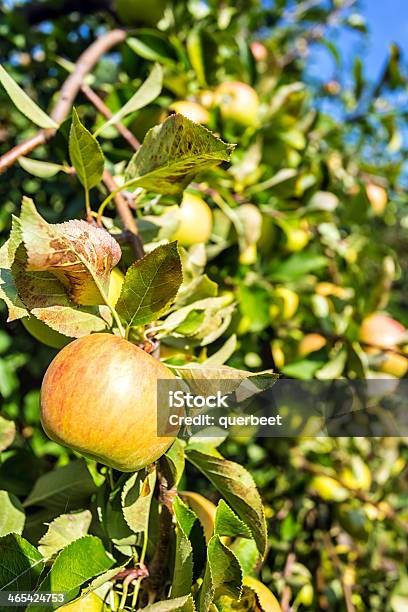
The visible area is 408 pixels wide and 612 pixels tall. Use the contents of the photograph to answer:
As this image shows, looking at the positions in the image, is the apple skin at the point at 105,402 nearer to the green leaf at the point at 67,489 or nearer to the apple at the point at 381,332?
the green leaf at the point at 67,489

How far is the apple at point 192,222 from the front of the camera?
89 cm

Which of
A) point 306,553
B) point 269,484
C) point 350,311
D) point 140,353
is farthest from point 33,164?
point 306,553

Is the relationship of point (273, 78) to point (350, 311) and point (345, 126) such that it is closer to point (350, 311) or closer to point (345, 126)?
point (345, 126)

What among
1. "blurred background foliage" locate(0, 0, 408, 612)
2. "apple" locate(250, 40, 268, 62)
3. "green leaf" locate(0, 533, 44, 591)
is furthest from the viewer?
"apple" locate(250, 40, 268, 62)

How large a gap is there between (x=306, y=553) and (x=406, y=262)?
3652 millimetres

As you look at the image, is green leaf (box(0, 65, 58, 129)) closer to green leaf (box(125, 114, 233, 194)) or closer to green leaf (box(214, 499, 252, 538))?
green leaf (box(125, 114, 233, 194))

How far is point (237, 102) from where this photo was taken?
1.13 meters

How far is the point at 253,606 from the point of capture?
0.55 metres

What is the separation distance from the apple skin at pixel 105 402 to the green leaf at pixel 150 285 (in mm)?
49

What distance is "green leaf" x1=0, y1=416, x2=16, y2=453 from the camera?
736mm

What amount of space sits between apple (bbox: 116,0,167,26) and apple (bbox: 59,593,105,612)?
42.4 inches

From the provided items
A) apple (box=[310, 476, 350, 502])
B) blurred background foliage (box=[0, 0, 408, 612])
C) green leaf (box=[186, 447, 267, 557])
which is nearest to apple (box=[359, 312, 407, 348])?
blurred background foliage (box=[0, 0, 408, 612])

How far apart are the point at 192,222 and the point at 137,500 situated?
46 cm

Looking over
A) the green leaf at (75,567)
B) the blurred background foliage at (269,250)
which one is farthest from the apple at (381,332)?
the green leaf at (75,567)
